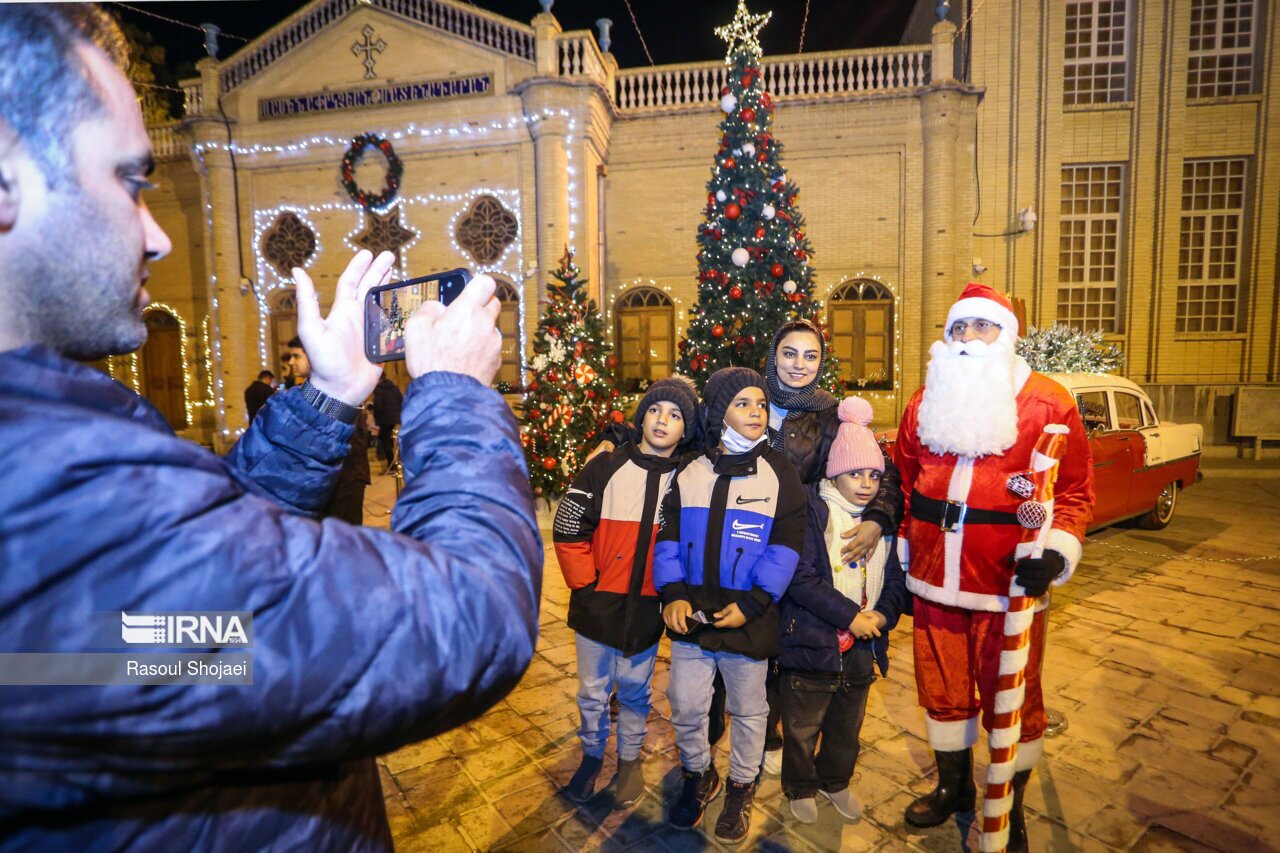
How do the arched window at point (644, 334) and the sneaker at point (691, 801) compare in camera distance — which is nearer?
the sneaker at point (691, 801)

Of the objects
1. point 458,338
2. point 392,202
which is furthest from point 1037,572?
point 392,202

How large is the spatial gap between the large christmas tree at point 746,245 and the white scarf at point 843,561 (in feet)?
15.5

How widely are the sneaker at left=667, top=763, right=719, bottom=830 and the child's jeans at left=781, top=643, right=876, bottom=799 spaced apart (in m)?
0.38

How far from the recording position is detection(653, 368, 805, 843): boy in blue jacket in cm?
299

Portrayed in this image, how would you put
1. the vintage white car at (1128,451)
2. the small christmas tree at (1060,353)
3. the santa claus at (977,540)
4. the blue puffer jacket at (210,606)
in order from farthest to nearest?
1. the small christmas tree at (1060,353)
2. the vintage white car at (1128,451)
3. the santa claus at (977,540)
4. the blue puffer jacket at (210,606)

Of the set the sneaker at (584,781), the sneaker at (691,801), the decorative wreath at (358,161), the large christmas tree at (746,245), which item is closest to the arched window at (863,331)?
the large christmas tree at (746,245)

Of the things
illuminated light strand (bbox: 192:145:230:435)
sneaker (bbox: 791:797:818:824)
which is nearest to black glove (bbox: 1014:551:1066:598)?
sneaker (bbox: 791:797:818:824)

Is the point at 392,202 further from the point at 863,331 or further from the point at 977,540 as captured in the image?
the point at 977,540

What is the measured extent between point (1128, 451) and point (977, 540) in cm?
619

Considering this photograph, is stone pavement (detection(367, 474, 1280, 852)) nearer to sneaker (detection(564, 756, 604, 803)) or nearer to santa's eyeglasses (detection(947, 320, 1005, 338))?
sneaker (detection(564, 756, 604, 803))

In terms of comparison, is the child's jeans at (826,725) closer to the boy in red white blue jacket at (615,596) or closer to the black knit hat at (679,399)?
the boy in red white blue jacket at (615,596)

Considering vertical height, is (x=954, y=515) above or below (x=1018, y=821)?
above

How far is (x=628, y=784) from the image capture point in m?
3.16

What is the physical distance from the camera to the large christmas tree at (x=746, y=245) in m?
7.98
